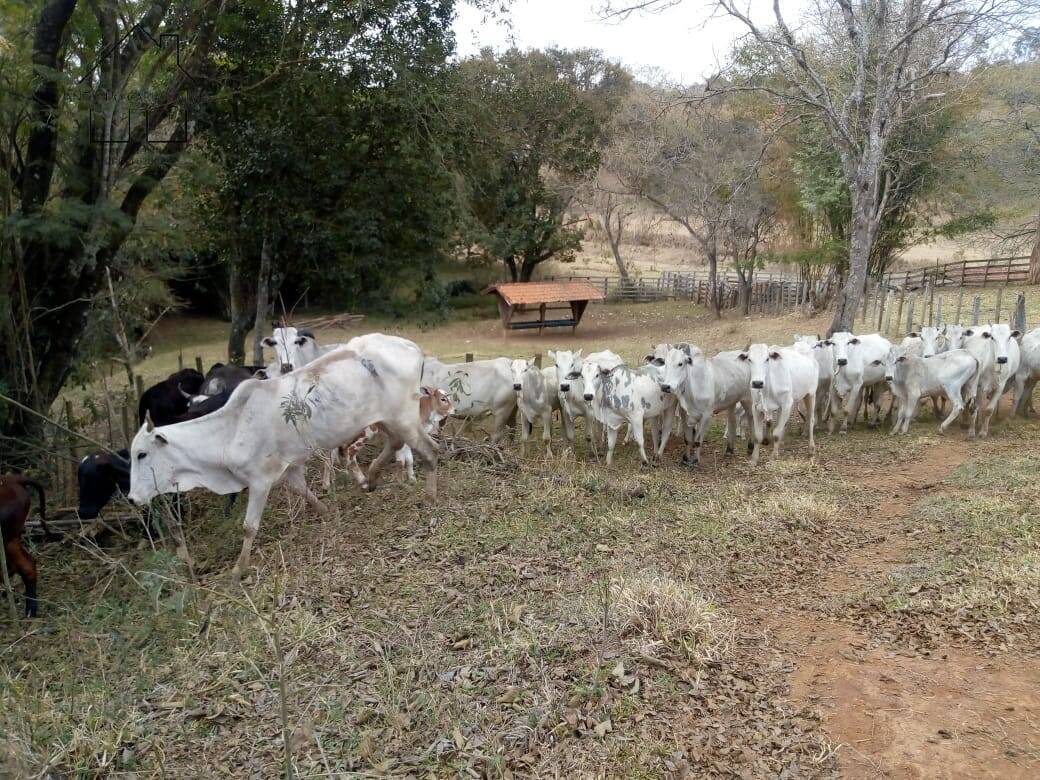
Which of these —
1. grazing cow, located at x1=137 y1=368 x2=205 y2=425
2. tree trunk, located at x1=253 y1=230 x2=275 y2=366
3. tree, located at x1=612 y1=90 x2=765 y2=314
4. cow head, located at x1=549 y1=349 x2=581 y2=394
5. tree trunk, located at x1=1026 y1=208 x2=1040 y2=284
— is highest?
tree, located at x1=612 y1=90 x2=765 y2=314

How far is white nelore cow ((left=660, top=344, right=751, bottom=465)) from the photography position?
36.4 feet

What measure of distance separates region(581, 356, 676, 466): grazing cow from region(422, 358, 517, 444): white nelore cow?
3.76ft

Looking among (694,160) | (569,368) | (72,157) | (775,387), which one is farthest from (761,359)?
(694,160)

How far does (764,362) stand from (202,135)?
980 centimetres

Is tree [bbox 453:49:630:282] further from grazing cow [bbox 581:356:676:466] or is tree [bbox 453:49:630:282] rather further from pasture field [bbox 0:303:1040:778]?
pasture field [bbox 0:303:1040:778]

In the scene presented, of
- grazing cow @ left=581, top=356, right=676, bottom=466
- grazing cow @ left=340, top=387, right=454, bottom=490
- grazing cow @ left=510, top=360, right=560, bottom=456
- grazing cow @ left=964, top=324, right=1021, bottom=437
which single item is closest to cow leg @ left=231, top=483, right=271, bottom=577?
grazing cow @ left=340, top=387, right=454, bottom=490

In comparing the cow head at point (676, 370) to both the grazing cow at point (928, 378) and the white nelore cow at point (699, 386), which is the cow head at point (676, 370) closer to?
the white nelore cow at point (699, 386)

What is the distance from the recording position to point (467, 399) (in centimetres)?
1141

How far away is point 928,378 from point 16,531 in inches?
475

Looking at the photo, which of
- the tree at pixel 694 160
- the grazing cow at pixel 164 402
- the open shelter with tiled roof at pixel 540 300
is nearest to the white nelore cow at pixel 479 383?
the grazing cow at pixel 164 402

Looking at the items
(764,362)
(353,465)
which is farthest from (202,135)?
(764,362)

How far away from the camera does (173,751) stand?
440 cm

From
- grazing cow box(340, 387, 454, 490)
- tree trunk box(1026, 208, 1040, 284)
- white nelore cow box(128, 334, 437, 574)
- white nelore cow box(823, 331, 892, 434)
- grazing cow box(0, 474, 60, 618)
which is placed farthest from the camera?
tree trunk box(1026, 208, 1040, 284)

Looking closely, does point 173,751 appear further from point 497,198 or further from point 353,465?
point 497,198
